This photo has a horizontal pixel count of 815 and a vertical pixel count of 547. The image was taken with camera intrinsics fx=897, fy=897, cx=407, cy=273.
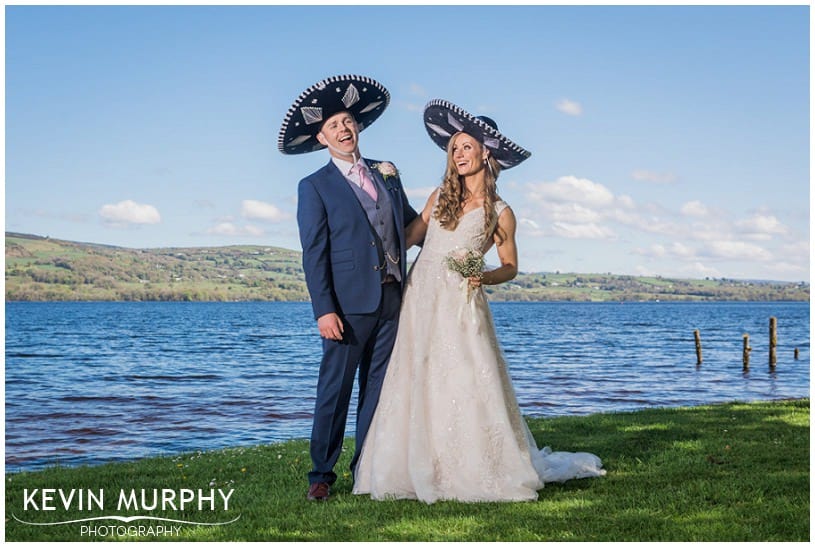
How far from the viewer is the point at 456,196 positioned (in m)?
6.48

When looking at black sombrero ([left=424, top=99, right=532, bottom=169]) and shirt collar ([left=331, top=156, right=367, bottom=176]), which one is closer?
black sombrero ([left=424, top=99, right=532, bottom=169])

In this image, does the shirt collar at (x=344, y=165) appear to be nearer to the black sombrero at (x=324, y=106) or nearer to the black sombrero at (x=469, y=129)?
the black sombrero at (x=324, y=106)

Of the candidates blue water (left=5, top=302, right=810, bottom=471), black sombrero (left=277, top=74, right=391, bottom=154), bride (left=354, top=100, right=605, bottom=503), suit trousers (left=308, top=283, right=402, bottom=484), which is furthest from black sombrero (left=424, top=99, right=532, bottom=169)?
blue water (left=5, top=302, right=810, bottom=471)

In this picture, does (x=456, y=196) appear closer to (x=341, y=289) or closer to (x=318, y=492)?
(x=341, y=289)

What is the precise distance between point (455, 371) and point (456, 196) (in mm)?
1256

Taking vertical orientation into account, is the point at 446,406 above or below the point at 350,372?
below

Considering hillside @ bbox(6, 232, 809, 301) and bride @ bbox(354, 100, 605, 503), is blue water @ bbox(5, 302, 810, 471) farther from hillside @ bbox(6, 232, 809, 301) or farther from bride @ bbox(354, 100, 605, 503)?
hillside @ bbox(6, 232, 809, 301)

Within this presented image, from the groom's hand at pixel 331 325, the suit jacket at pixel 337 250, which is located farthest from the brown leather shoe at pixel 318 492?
the suit jacket at pixel 337 250

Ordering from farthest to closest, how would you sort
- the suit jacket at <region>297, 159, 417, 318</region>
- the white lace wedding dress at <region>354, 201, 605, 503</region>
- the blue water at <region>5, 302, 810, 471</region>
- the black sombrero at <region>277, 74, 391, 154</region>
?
the blue water at <region>5, 302, 810, 471</region> < the black sombrero at <region>277, 74, 391, 154</region> < the suit jacket at <region>297, 159, 417, 318</region> < the white lace wedding dress at <region>354, 201, 605, 503</region>

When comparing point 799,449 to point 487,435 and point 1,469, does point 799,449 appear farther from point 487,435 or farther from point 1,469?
point 1,469

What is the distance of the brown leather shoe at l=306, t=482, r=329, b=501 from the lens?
6520 millimetres

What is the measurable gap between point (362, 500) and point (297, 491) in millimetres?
903

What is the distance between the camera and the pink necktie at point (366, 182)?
21.5 feet

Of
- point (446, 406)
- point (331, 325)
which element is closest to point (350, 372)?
point (331, 325)
